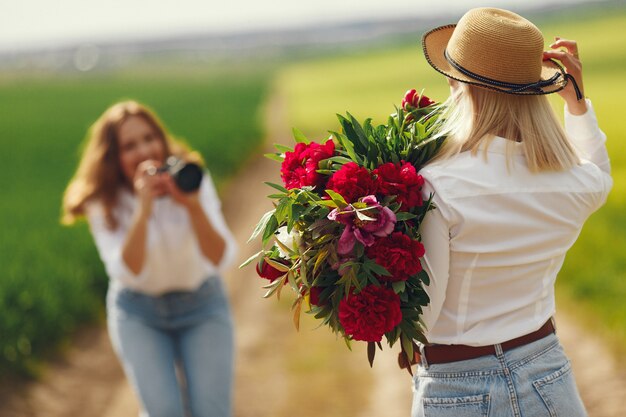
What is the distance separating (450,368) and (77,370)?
4.88m

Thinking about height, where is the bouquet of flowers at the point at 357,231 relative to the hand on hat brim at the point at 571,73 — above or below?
below

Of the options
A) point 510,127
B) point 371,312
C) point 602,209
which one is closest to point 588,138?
point 510,127

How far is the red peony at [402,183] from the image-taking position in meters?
2.05

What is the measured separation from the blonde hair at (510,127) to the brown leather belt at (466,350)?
466mm

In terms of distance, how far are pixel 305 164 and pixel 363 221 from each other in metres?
0.32

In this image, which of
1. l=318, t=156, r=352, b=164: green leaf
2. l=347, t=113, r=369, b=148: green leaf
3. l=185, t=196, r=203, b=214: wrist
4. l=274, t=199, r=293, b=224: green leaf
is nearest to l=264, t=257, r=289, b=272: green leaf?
l=274, t=199, r=293, b=224: green leaf

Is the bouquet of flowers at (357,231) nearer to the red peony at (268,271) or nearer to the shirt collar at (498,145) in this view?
the red peony at (268,271)

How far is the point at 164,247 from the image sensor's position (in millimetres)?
3947

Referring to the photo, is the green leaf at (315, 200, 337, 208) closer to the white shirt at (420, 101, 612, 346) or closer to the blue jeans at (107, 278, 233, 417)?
the white shirt at (420, 101, 612, 346)

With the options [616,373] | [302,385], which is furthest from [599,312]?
[302,385]

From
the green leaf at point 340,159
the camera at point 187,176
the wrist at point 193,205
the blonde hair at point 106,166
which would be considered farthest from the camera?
the blonde hair at point 106,166

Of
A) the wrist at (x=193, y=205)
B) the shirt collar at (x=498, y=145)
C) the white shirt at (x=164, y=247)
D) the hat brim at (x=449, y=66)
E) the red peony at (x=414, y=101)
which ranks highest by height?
the hat brim at (x=449, y=66)

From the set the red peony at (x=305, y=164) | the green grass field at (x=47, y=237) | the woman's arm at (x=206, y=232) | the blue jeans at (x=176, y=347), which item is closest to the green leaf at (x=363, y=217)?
→ the red peony at (x=305, y=164)

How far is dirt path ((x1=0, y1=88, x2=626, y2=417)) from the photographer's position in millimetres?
5215
